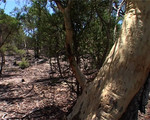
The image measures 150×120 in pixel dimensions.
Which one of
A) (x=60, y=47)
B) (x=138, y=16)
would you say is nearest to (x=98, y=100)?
(x=138, y=16)

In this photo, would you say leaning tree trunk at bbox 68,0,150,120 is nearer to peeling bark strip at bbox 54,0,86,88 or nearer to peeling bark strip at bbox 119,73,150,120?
peeling bark strip at bbox 119,73,150,120

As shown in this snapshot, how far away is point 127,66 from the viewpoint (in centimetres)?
225

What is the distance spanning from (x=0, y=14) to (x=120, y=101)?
11540 millimetres

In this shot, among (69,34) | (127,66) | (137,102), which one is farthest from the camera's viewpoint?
(69,34)

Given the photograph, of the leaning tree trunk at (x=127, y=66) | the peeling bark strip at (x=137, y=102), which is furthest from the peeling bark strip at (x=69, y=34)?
the peeling bark strip at (x=137, y=102)

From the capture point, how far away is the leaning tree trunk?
7.11ft

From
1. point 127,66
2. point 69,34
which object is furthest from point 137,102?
point 69,34

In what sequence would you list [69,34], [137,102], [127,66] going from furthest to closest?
1. [69,34]
2. [137,102]
3. [127,66]

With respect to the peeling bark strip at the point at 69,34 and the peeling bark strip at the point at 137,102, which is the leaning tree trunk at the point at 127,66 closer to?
the peeling bark strip at the point at 137,102

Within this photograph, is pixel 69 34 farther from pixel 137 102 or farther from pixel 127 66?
pixel 137 102

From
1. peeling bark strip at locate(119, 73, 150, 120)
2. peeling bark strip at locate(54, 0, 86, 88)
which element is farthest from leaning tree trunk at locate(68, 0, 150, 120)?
peeling bark strip at locate(54, 0, 86, 88)

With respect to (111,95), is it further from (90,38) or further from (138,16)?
(90,38)

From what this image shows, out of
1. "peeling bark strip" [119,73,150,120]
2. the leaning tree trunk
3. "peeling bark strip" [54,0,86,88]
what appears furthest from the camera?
"peeling bark strip" [54,0,86,88]

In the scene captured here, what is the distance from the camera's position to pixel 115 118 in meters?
2.37
